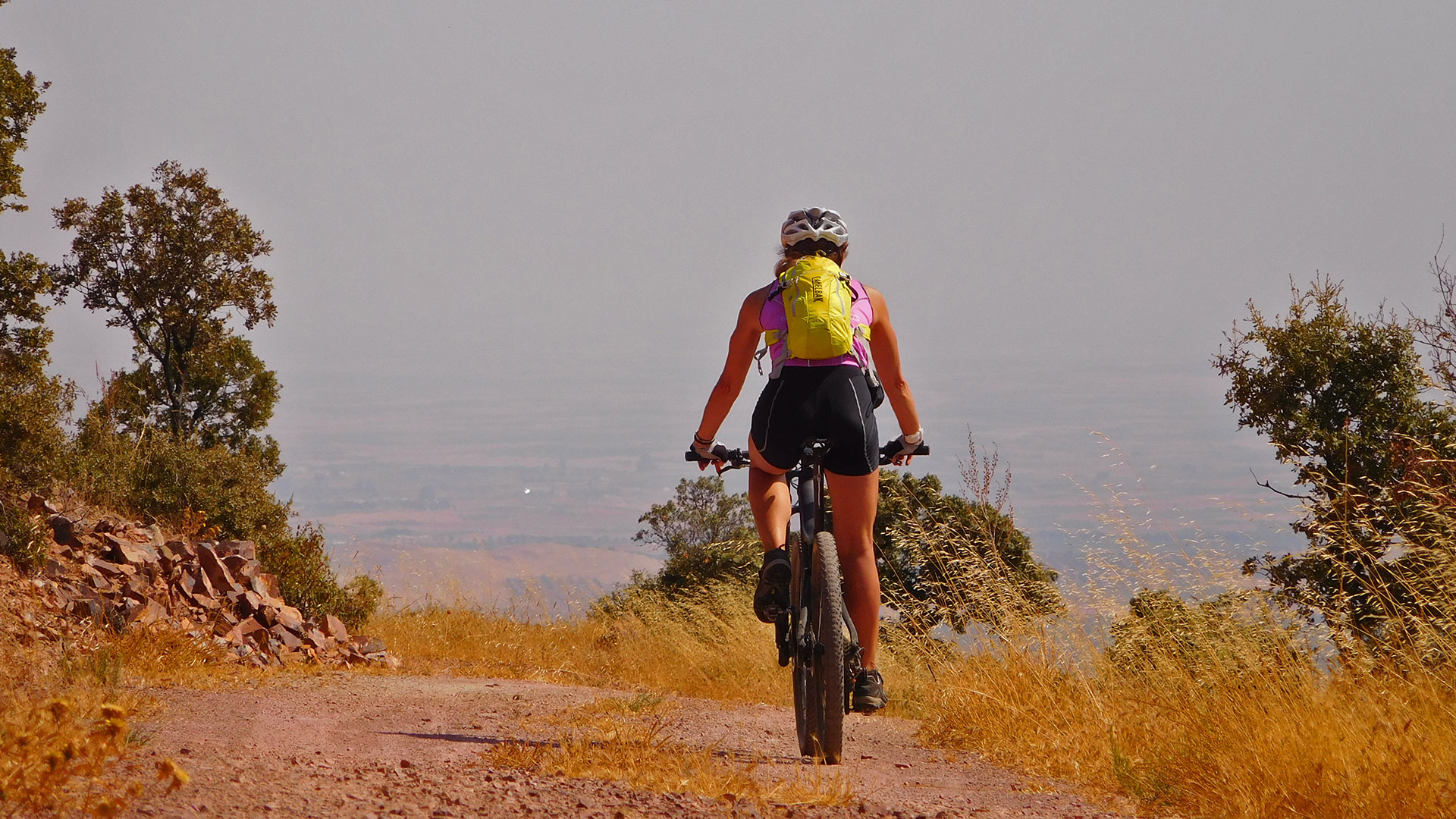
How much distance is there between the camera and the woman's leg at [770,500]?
448 centimetres

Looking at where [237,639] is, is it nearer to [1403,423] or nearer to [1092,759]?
[1092,759]

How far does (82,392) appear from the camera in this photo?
11977 millimetres

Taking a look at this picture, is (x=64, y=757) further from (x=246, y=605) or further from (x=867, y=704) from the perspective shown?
(x=246, y=605)

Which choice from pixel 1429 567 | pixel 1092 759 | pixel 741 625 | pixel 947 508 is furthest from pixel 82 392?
pixel 1429 567

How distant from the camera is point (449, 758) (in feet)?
13.6

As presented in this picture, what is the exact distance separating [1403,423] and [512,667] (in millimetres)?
9244

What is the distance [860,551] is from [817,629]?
41 centimetres

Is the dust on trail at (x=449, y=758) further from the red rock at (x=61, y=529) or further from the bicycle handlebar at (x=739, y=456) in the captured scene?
the red rock at (x=61, y=529)

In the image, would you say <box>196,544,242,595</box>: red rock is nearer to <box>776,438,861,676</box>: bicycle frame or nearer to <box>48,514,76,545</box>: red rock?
<box>48,514,76,545</box>: red rock

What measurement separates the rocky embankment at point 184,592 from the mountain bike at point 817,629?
4655 millimetres

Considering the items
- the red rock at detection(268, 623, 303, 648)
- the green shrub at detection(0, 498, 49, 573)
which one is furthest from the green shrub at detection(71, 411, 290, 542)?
the red rock at detection(268, 623, 303, 648)

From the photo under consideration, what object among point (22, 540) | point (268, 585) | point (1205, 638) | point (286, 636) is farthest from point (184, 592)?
point (1205, 638)

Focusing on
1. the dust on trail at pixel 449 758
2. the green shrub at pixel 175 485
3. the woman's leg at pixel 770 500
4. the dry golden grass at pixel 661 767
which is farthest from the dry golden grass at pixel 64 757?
the green shrub at pixel 175 485

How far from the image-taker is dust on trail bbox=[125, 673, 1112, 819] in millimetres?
3127
